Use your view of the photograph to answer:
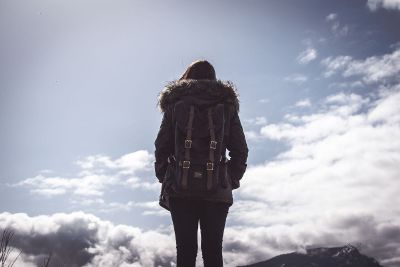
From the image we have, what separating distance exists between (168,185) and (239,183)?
869 millimetres

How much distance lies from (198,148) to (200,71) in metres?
1.05

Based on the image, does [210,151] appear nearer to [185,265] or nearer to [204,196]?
[204,196]

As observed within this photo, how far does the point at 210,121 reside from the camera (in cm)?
456

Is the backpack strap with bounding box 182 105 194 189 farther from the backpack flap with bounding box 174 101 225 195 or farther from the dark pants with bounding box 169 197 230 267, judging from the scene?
the dark pants with bounding box 169 197 230 267

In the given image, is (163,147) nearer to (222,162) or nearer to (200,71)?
(222,162)

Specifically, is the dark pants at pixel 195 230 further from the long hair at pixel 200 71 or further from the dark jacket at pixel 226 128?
the long hair at pixel 200 71

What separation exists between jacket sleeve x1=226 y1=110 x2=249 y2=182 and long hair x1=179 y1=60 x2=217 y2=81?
66 centimetres

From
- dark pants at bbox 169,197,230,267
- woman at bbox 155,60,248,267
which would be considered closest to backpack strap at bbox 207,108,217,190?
woman at bbox 155,60,248,267

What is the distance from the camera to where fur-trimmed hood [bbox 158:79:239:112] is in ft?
15.7

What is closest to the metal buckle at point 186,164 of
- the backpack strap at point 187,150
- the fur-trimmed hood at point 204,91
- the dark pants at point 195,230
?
the backpack strap at point 187,150

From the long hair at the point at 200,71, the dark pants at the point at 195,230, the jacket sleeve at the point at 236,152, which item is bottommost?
the dark pants at the point at 195,230

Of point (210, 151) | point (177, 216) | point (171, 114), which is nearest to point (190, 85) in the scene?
point (171, 114)

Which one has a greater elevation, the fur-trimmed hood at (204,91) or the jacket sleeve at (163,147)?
the fur-trimmed hood at (204,91)

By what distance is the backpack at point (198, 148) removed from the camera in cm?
435
